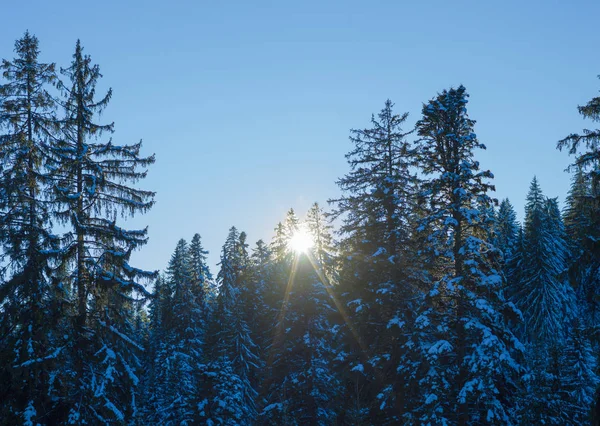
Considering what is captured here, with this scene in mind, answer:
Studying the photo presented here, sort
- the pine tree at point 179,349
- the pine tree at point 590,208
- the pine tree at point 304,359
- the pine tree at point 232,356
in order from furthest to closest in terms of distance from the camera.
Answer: the pine tree at point 179,349
the pine tree at point 232,356
the pine tree at point 304,359
the pine tree at point 590,208

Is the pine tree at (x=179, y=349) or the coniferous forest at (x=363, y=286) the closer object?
the coniferous forest at (x=363, y=286)

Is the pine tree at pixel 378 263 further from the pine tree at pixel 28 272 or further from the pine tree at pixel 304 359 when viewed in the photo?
the pine tree at pixel 28 272

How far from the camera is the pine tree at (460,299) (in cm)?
1853

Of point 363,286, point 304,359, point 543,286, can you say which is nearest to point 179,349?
point 304,359

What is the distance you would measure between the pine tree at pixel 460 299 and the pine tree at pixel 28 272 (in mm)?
13191

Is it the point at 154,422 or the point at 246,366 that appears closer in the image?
the point at 246,366

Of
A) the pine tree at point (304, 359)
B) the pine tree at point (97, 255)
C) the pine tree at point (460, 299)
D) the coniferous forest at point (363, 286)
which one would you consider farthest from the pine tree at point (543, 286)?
the pine tree at point (97, 255)

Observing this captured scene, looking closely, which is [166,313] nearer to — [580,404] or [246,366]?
[246,366]

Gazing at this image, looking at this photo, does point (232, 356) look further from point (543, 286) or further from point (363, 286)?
point (543, 286)

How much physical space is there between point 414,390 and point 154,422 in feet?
118

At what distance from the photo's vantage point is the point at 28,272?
60.1 ft

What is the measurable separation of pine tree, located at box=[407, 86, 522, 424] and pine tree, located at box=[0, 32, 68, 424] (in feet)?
43.3

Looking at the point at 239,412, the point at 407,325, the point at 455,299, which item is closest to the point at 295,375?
the point at 239,412

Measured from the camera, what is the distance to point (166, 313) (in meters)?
52.9
